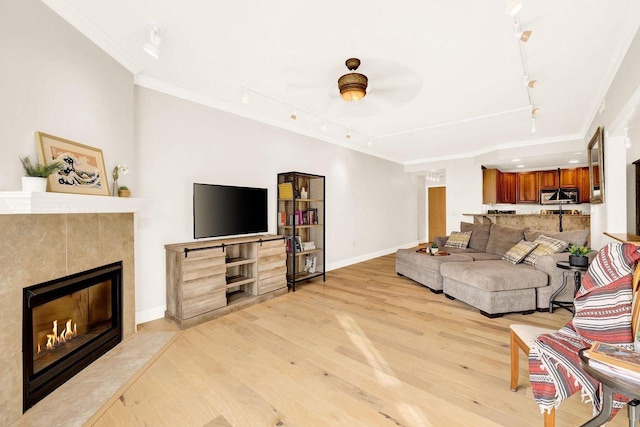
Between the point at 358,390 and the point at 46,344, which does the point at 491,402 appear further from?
the point at 46,344

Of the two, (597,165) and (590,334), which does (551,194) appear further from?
(590,334)

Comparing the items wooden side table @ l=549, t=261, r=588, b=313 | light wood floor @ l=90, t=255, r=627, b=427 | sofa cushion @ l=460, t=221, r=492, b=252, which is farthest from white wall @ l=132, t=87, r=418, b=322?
wooden side table @ l=549, t=261, r=588, b=313

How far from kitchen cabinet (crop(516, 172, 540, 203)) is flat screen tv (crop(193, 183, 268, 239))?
22.6 ft

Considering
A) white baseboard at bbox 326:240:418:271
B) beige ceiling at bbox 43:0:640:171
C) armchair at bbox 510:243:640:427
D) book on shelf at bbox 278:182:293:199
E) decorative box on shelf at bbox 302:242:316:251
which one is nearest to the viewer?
armchair at bbox 510:243:640:427

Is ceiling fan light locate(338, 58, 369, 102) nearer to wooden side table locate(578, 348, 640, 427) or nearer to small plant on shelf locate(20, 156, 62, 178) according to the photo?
small plant on shelf locate(20, 156, 62, 178)

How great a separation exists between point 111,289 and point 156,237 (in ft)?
2.34

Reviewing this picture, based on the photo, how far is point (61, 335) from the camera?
2.15m

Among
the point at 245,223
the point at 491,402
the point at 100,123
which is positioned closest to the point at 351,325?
the point at 491,402

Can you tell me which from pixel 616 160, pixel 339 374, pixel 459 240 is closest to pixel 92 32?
pixel 339 374

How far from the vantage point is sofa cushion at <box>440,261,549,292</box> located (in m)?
3.27

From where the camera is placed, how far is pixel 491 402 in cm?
182

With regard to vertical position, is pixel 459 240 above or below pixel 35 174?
below

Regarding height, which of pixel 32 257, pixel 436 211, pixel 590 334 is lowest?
pixel 590 334

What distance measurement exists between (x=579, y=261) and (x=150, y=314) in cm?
453
